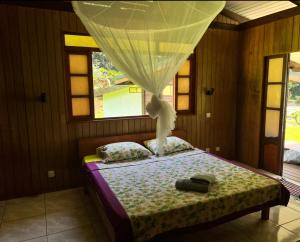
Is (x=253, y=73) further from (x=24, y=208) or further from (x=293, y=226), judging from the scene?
(x=24, y=208)

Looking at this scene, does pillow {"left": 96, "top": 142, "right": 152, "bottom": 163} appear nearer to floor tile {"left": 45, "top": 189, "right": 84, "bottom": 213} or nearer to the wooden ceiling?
floor tile {"left": 45, "top": 189, "right": 84, "bottom": 213}

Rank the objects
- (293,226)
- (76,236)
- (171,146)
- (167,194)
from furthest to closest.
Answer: (171,146) < (293,226) < (76,236) < (167,194)

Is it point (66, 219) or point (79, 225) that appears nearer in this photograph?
point (79, 225)

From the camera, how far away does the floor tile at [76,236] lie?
2340mm

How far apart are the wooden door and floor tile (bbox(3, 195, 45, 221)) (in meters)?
3.64

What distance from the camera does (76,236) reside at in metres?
2.40

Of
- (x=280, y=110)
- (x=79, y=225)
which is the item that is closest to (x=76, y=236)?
(x=79, y=225)

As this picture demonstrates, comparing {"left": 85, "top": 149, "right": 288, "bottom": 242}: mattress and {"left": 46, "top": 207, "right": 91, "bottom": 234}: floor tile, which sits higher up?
{"left": 85, "top": 149, "right": 288, "bottom": 242}: mattress

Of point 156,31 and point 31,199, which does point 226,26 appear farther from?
point 31,199

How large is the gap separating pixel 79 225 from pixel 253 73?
12.2 ft

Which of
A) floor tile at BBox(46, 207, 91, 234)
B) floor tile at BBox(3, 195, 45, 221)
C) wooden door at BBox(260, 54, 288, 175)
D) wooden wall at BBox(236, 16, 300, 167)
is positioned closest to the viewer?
floor tile at BBox(46, 207, 91, 234)

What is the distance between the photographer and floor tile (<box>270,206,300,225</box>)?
104 inches

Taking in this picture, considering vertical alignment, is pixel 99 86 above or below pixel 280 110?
above

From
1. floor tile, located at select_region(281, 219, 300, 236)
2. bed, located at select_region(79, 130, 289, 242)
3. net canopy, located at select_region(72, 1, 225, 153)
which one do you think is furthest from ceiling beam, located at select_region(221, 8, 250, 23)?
floor tile, located at select_region(281, 219, 300, 236)
